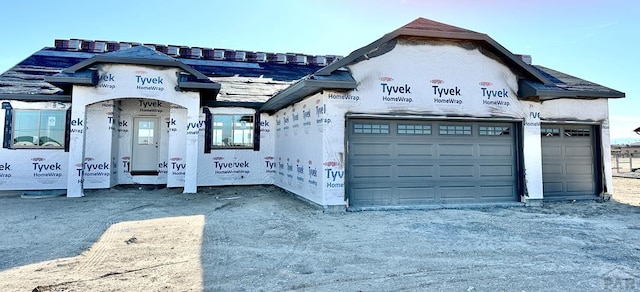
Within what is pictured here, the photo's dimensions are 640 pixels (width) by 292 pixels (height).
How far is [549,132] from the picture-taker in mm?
9133

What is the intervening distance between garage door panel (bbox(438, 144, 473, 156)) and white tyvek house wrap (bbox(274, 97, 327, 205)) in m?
2.90

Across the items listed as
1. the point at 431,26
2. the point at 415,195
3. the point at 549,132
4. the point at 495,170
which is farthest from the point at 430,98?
the point at 549,132

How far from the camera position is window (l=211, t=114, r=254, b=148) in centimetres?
1177

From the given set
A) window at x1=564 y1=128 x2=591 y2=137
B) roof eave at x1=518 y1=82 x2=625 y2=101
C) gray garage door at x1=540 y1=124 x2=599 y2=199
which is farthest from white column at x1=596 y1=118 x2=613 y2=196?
roof eave at x1=518 y1=82 x2=625 y2=101

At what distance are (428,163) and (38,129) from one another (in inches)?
445

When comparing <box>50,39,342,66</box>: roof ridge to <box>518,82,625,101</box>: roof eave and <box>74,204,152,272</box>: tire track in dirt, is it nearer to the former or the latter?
<box>74,204,152,272</box>: tire track in dirt

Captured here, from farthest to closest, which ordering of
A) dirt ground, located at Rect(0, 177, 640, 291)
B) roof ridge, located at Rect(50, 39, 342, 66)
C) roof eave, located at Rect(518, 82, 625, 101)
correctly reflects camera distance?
roof ridge, located at Rect(50, 39, 342, 66) → roof eave, located at Rect(518, 82, 625, 101) → dirt ground, located at Rect(0, 177, 640, 291)

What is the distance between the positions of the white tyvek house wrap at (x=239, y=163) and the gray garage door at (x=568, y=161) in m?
8.28

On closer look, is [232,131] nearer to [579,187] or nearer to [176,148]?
[176,148]

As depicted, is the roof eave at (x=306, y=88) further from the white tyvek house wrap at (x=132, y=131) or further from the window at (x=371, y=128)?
the white tyvek house wrap at (x=132, y=131)

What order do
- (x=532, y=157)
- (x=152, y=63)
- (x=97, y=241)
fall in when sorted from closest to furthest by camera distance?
(x=97, y=241), (x=532, y=157), (x=152, y=63)

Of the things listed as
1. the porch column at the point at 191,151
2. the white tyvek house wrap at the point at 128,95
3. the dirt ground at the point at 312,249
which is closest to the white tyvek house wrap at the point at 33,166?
the white tyvek house wrap at the point at 128,95

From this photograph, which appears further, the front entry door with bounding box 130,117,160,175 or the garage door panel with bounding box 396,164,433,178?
the front entry door with bounding box 130,117,160,175

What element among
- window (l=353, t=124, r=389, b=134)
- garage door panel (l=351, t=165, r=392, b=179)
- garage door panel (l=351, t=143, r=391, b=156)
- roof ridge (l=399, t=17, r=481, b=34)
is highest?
roof ridge (l=399, t=17, r=481, b=34)
